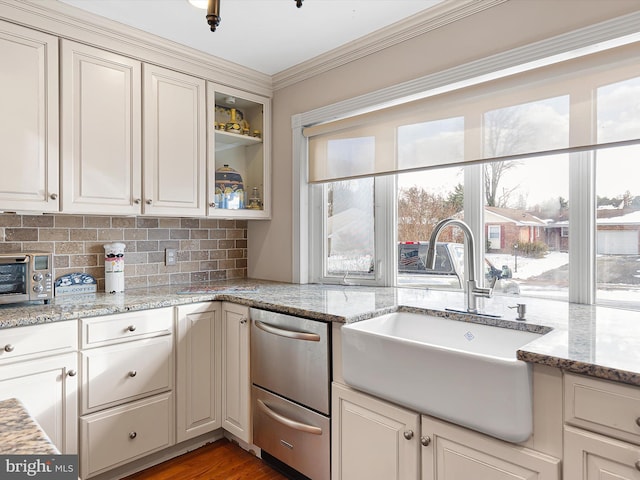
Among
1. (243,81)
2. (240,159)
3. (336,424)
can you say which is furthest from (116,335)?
(243,81)

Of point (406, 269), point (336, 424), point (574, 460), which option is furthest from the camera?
point (406, 269)

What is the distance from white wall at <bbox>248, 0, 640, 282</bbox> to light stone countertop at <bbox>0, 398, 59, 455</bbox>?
2.19 meters

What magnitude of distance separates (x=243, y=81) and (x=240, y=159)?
57cm

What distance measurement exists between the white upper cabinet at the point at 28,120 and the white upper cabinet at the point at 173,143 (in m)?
0.47

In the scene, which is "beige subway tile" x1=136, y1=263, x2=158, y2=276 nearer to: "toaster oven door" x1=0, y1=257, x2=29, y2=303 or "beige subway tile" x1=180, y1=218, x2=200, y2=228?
"beige subway tile" x1=180, y1=218, x2=200, y2=228

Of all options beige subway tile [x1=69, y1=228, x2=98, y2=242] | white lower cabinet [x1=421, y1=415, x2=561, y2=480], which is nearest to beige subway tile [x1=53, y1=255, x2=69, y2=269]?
beige subway tile [x1=69, y1=228, x2=98, y2=242]

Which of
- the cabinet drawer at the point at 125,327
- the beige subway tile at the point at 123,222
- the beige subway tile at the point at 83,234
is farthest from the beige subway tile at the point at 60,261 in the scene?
the cabinet drawer at the point at 125,327

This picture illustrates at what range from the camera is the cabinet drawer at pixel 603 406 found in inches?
40.7

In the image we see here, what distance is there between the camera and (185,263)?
9.57ft

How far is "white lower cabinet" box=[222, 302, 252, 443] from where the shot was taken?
7.31ft

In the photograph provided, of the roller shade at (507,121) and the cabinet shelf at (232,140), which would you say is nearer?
the roller shade at (507,121)

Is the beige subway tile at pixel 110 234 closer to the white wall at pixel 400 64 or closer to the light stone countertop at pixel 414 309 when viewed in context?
the light stone countertop at pixel 414 309

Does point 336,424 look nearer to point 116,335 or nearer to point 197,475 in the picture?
point 197,475

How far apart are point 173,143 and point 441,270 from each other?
1815 mm
